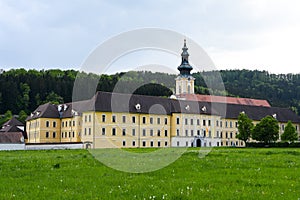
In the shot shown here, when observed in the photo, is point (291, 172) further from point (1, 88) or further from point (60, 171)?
point (1, 88)

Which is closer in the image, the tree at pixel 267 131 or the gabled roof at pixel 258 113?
the tree at pixel 267 131

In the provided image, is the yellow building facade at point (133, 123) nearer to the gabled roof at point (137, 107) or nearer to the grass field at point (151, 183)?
the gabled roof at point (137, 107)

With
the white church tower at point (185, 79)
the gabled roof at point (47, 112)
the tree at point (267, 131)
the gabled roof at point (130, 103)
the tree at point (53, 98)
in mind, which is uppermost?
the white church tower at point (185, 79)

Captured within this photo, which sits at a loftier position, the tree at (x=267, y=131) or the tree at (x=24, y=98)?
the tree at (x=24, y=98)

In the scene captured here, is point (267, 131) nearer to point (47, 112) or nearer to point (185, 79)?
point (185, 79)

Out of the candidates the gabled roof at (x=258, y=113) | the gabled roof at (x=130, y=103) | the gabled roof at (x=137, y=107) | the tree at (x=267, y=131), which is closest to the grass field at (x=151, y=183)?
the gabled roof at (x=130, y=103)

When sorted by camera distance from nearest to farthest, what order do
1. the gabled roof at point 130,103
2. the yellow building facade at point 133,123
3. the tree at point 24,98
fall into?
the yellow building facade at point 133,123 → the gabled roof at point 130,103 → the tree at point 24,98

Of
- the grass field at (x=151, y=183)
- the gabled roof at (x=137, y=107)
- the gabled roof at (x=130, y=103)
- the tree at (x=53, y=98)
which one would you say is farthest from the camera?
the tree at (x=53, y=98)

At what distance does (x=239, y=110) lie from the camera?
353ft

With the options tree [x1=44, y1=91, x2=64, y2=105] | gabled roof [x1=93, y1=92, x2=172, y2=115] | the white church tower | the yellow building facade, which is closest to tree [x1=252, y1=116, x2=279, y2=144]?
the yellow building facade

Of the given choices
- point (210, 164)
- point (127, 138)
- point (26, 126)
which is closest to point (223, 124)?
point (127, 138)

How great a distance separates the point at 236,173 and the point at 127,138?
67740 millimetres

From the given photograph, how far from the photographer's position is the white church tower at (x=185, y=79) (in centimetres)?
11394

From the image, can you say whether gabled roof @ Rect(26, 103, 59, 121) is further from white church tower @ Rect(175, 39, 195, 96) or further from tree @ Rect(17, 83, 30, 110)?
tree @ Rect(17, 83, 30, 110)
